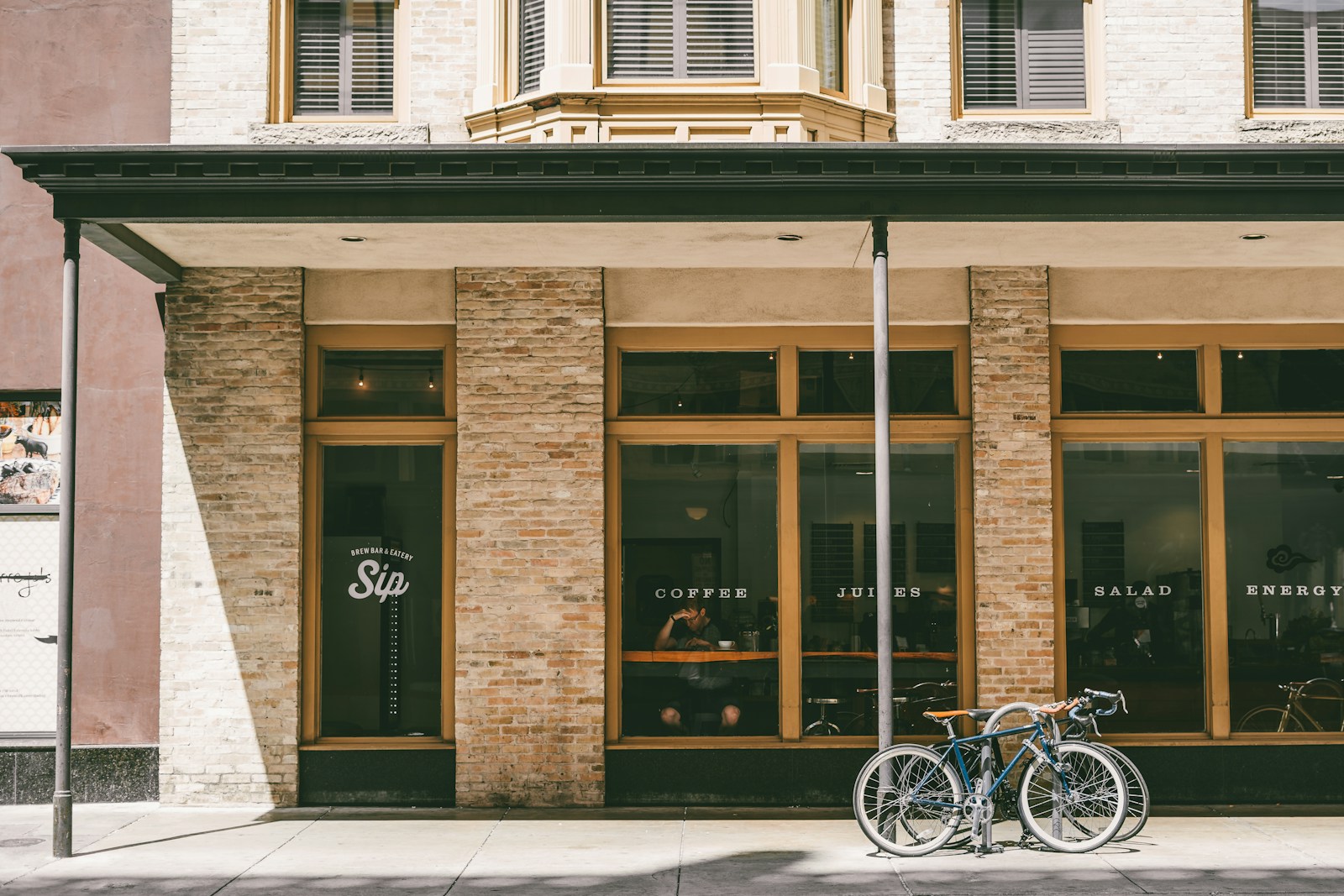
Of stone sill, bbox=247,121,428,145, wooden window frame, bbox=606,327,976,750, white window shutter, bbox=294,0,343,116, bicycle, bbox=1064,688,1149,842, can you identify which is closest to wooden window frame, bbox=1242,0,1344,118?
wooden window frame, bbox=606,327,976,750

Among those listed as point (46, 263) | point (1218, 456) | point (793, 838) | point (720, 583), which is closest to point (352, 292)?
point (46, 263)

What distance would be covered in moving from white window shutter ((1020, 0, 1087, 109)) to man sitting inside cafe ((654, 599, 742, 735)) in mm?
5094

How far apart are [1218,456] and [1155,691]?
75.9 inches

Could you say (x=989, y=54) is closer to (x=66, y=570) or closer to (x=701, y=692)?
(x=701, y=692)

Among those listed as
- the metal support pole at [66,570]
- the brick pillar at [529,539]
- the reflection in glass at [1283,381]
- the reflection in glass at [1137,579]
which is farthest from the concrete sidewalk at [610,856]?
the reflection in glass at [1283,381]

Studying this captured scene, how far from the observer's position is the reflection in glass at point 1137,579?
35.4ft

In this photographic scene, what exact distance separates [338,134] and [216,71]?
107 centimetres

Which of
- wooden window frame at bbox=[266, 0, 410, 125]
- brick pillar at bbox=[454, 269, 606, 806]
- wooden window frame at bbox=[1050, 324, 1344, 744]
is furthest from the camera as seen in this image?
wooden window frame at bbox=[266, 0, 410, 125]

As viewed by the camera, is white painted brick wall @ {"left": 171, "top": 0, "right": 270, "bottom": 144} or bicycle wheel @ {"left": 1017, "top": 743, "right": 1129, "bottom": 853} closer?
bicycle wheel @ {"left": 1017, "top": 743, "right": 1129, "bottom": 853}

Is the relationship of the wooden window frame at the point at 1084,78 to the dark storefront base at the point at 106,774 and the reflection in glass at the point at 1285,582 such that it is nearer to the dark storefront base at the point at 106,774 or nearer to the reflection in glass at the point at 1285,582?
the reflection in glass at the point at 1285,582

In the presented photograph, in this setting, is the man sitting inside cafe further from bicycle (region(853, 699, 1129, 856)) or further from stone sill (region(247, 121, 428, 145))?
stone sill (region(247, 121, 428, 145))

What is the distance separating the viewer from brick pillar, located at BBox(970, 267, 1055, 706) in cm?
1061

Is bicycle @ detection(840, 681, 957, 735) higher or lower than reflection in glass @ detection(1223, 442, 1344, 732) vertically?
lower

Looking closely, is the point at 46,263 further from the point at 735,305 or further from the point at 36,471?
the point at 735,305
